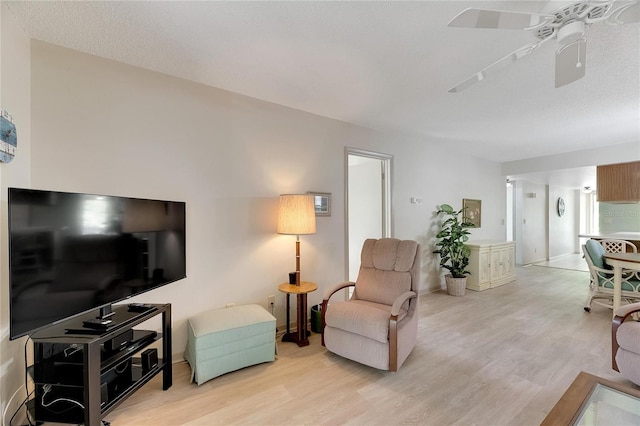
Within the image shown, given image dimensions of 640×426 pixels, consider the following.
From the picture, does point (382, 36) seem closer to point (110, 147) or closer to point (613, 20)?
point (613, 20)

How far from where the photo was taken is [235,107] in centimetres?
274

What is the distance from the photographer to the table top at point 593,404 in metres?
1.27

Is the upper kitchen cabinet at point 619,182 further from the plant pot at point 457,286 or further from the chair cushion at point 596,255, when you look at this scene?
the plant pot at point 457,286

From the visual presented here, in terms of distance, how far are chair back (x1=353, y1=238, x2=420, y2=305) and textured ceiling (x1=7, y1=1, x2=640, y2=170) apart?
5.09ft

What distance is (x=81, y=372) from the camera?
1573mm

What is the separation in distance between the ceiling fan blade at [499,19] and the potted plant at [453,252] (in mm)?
3529

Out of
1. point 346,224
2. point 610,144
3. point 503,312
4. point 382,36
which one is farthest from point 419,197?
point 610,144

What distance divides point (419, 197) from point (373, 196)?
0.74 meters

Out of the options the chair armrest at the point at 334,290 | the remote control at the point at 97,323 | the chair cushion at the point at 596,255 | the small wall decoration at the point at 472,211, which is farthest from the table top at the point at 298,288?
the chair cushion at the point at 596,255

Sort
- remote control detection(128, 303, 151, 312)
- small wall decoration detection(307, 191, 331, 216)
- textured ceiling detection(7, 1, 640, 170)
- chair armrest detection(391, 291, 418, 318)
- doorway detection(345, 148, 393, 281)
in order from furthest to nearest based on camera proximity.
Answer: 1. doorway detection(345, 148, 393, 281)
2. small wall decoration detection(307, 191, 331, 216)
3. chair armrest detection(391, 291, 418, 318)
4. remote control detection(128, 303, 151, 312)
5. textured ceiling detection(7, 1, 640, 170)

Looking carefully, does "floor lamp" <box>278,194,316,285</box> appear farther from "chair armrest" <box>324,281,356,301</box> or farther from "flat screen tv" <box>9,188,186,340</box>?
"flat screen tv" <box>9,188,186,340</box>

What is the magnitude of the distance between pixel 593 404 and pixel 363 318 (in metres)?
1.36

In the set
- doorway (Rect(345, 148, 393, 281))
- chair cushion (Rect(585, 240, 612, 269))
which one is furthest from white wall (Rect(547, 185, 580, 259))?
Answer: doorway (Rect(345, 148, 393, 281))

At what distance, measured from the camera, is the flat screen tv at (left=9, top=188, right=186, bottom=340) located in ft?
4.39
